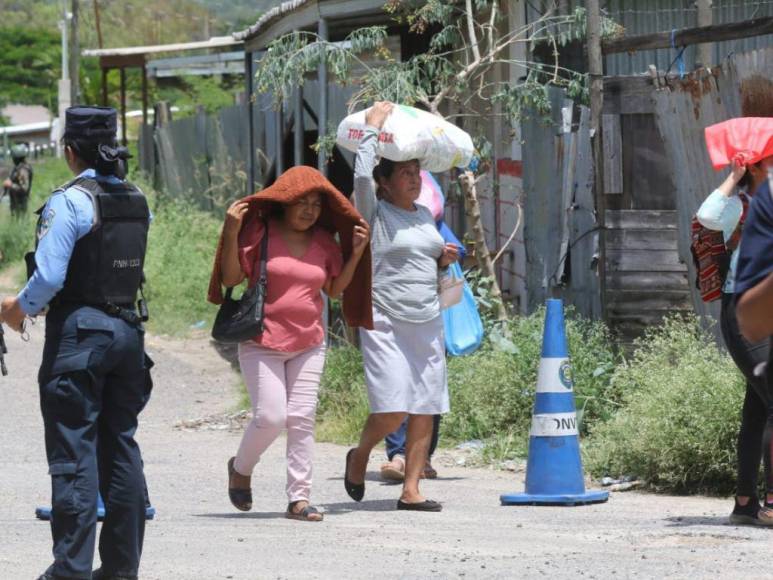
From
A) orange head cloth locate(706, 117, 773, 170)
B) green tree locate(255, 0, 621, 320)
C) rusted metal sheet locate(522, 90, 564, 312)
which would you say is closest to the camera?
orange head cloth locate(706, 117, 773, 170)

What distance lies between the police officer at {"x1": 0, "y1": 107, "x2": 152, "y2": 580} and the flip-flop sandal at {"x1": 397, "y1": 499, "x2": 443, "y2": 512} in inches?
87.3

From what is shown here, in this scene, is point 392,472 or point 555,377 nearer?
point 555,377

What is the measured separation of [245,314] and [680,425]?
2.48m

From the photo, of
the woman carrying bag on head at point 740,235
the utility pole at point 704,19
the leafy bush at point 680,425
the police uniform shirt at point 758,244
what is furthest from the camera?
the utility pole at point 704,19

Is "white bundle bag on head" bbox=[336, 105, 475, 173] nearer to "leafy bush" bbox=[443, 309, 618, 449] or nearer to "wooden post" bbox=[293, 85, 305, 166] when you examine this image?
"leafy bush" bbox=[443, 309, 618, 449]

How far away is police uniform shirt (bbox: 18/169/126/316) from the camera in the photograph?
5.63 meters

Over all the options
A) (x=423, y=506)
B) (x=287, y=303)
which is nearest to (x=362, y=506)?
(x=423, y=506)

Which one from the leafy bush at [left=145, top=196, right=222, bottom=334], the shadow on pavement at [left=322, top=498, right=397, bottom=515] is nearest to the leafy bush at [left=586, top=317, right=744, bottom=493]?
the shadow on pavement at [left=322, top=498, right=397, bottom=515]

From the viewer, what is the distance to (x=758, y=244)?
4.15 m

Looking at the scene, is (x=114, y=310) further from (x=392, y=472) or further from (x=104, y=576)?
(x=392, y=472)

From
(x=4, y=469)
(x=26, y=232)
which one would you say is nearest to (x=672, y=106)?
(x=4, y=469)

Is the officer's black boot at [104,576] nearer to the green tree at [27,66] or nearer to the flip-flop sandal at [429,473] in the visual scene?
the flip-flop sandal at [429,473]

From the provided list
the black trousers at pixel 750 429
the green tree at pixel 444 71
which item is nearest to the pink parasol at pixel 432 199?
the black trousers at pixel 750 429

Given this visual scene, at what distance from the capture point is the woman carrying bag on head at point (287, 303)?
7.45m
